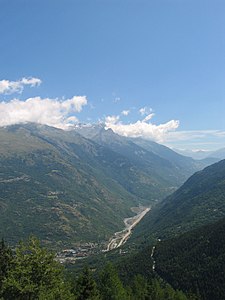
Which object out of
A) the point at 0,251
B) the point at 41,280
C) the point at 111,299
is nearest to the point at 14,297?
the point at 41,280

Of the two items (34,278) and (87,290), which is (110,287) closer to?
(87,290)

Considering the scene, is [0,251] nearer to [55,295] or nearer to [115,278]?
[55,295]

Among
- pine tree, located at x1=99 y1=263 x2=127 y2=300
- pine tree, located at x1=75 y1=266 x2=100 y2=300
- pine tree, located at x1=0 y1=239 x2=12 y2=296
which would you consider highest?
pine tree, located at x1=0 y1=239 x2=12 y2=296

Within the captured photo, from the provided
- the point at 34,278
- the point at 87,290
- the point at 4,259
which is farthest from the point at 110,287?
the point at 34,278

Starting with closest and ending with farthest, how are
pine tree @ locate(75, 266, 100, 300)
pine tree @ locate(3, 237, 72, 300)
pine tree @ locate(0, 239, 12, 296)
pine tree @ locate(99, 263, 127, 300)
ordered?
1. pine tree @ locate(3, 237, 72, 300)
2. pine tree @ locate(75, 266, 100, 300)
3. pine tree @ locate(0, 239, 12, 296)
4. pine tree @ locate(99, 263, 127, 300)

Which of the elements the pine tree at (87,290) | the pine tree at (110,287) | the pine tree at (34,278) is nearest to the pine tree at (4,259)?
the pine tree at (87,290)

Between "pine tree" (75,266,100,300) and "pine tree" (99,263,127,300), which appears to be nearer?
"pine tree" (75,266,100,300)

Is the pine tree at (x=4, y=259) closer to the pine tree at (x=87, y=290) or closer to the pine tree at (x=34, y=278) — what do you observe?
the pine tree at (x=87, y=290)

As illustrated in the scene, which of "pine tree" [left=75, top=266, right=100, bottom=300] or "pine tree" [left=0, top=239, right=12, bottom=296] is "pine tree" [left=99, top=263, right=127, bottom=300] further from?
"pine tree" [left=0, top=239, right=12, bottom=296]

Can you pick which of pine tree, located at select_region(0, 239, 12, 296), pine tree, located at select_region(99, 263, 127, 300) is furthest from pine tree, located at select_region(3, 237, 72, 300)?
pine tree, located at select_region(99, 263, 127, 300)

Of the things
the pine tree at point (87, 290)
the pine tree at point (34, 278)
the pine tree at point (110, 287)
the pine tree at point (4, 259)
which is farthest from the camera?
the pine tree at point (110, 287)

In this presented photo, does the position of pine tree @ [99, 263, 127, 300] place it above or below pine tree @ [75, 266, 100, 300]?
below
